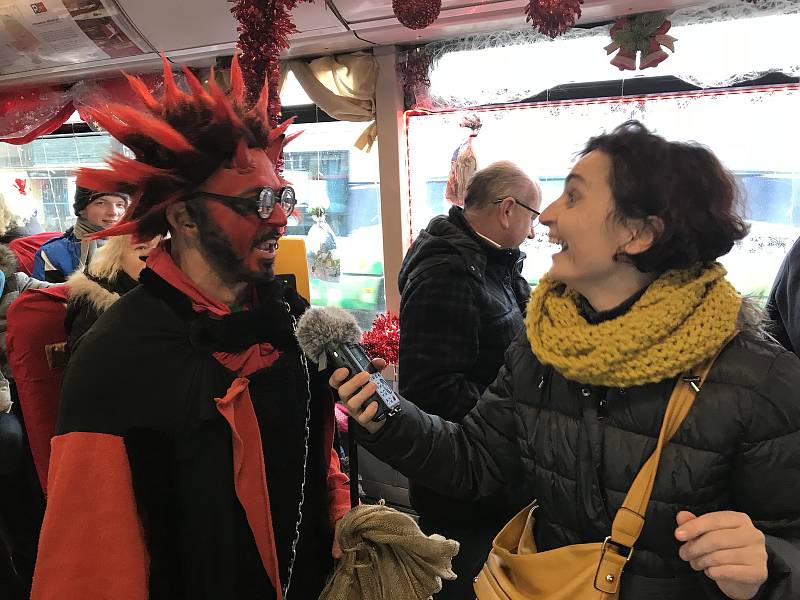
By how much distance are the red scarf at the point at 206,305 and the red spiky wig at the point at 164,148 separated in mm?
69

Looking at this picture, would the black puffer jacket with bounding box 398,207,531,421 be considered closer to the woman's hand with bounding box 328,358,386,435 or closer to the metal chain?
the metal chain

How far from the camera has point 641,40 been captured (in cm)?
264

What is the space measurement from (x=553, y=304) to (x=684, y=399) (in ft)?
0.98

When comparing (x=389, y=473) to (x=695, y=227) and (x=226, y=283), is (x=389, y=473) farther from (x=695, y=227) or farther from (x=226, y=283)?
(x=695, y=227)

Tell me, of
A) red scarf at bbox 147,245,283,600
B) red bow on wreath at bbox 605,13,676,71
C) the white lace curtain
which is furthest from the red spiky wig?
the white lace curtain

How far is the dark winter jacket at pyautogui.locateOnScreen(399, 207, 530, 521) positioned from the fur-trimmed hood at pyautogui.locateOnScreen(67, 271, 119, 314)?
101cm

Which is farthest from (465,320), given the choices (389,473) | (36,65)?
(36,65)

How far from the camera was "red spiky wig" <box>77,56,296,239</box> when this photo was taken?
118 centimetres

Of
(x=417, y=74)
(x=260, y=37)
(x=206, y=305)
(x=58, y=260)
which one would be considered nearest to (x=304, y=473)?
(x=206, y=305)

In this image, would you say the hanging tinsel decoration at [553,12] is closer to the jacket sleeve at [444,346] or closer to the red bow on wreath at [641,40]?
the red bow on wreath at [641,40]

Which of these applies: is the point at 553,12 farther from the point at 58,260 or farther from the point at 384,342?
the point at 58,260

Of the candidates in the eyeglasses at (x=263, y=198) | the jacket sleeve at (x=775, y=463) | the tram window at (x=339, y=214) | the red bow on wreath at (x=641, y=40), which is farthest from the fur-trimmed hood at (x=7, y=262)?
the jacket sleeve at (x=775, y=463)

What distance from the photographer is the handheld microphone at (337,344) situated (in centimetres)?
109

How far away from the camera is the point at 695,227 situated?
101 cm
